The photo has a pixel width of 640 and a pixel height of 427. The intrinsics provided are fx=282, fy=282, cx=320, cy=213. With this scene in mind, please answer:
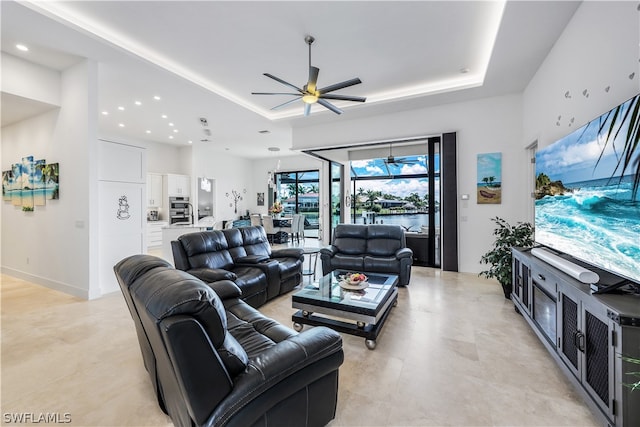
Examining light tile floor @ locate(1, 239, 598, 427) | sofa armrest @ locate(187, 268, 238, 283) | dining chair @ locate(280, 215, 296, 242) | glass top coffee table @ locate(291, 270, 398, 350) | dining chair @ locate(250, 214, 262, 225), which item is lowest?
light tile floor @ locate(1, 239, 598, 427)

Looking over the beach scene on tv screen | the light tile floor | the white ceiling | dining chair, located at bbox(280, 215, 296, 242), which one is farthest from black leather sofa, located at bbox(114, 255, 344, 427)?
dining chair, located at bbox(280, 215, 296, 242)

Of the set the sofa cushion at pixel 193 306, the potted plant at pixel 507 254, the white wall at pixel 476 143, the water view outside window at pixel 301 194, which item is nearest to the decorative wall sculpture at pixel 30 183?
the sofa cushion at pixel 193 306

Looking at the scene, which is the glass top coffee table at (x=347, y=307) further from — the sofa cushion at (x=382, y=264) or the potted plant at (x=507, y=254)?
the potted plant at (x=507, y=254)

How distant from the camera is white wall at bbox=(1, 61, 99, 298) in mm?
3973

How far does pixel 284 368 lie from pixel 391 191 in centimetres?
821

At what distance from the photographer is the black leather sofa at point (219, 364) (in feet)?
3.50

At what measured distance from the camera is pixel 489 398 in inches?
74.9

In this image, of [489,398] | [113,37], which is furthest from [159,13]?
[489,398]

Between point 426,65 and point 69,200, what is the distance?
5727mm

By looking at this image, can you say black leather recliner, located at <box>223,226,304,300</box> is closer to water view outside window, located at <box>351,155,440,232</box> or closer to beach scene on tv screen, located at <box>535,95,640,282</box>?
beach scene on tv screen, located at <box>535,95,640,282</box>

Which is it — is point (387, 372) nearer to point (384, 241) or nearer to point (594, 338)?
point (594, 338)

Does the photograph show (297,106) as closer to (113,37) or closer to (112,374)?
(113,37)

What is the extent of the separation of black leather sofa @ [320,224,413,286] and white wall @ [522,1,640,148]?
2.39 m

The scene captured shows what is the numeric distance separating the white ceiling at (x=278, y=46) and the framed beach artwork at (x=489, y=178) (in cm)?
113
